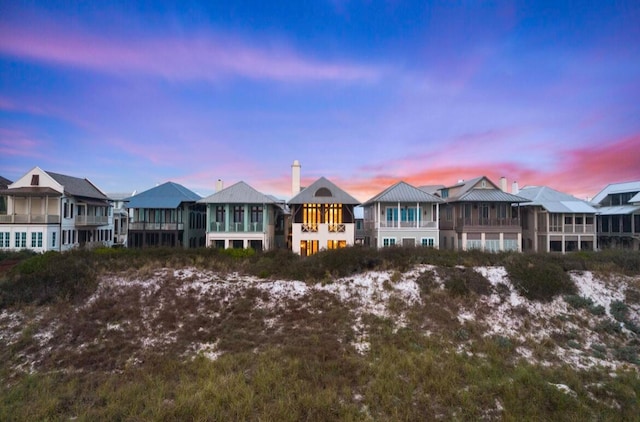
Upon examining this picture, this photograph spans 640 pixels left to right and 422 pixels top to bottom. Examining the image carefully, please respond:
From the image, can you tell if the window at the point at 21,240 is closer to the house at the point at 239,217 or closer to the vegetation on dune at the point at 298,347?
the vegetation on dune at the point at 298,347

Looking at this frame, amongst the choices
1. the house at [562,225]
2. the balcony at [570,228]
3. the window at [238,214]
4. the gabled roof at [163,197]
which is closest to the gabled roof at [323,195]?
the window at [238,214]

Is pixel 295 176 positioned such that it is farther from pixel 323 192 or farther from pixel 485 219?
pixel 485 219

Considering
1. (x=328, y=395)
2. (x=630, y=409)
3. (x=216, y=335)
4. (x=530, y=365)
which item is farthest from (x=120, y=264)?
(x=630, y=409)

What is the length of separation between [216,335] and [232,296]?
125 inches

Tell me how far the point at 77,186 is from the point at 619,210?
6009cm

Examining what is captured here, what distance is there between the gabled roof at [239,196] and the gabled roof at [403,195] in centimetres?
1042

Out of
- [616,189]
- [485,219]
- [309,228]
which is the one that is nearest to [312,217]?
[309,228]

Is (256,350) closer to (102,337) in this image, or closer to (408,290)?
(102,337)

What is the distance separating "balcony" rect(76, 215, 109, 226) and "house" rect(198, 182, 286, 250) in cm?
1523

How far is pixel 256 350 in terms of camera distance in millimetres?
12789

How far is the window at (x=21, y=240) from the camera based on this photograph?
30.4 meters

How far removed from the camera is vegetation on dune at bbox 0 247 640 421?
9.66 metres

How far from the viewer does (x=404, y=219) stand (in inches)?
1236

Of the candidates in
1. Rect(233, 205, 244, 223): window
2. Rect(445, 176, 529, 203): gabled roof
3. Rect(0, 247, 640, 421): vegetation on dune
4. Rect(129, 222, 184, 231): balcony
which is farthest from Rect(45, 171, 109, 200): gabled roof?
Rect(445, 176, 529, 203): gabled roof
